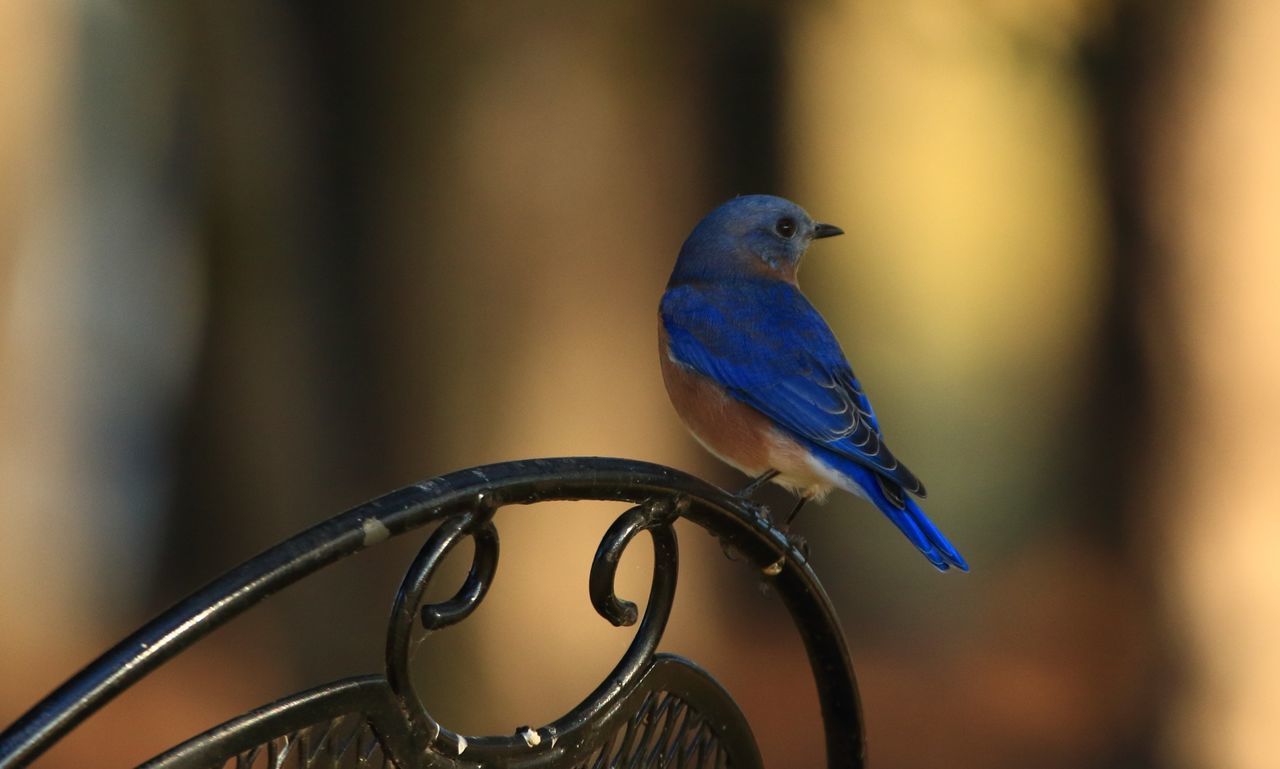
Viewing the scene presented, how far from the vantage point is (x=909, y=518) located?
108 inches

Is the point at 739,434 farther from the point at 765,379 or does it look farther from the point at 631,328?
the point at 631,328

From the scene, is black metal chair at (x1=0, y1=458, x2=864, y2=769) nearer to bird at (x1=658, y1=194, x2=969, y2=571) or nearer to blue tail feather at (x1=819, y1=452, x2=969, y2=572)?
blue tail feather at (x1=819, y1=452, x2=969, y2=572)

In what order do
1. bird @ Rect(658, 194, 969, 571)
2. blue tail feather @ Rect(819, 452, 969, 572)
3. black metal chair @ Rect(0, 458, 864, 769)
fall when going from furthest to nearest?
bird @ Rect(658, 194, 969, 571), blue tail feather @ Rect(819, 452, 969, 572), black metal chair @ Rect(0, 458, 864, 769)

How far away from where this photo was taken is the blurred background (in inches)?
210

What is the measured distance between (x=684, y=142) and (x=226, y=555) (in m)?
2.78

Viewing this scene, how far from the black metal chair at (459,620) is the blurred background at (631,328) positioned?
3489 mm

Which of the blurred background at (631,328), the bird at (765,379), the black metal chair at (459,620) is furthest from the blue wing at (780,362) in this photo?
the blurred background at (631,328)

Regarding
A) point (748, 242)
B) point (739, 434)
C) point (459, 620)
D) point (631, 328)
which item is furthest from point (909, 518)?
point (631, 328)

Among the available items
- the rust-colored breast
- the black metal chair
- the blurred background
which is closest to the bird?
the rust-colored breast

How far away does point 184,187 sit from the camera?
679cm

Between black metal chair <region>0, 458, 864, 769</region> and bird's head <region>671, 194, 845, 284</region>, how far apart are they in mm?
1465

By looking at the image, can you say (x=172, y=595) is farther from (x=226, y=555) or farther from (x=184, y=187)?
(x=184, y=187)

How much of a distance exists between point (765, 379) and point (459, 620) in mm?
1609

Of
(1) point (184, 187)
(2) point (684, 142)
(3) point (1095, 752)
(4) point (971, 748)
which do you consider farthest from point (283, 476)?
(3) point (1095, 752)
